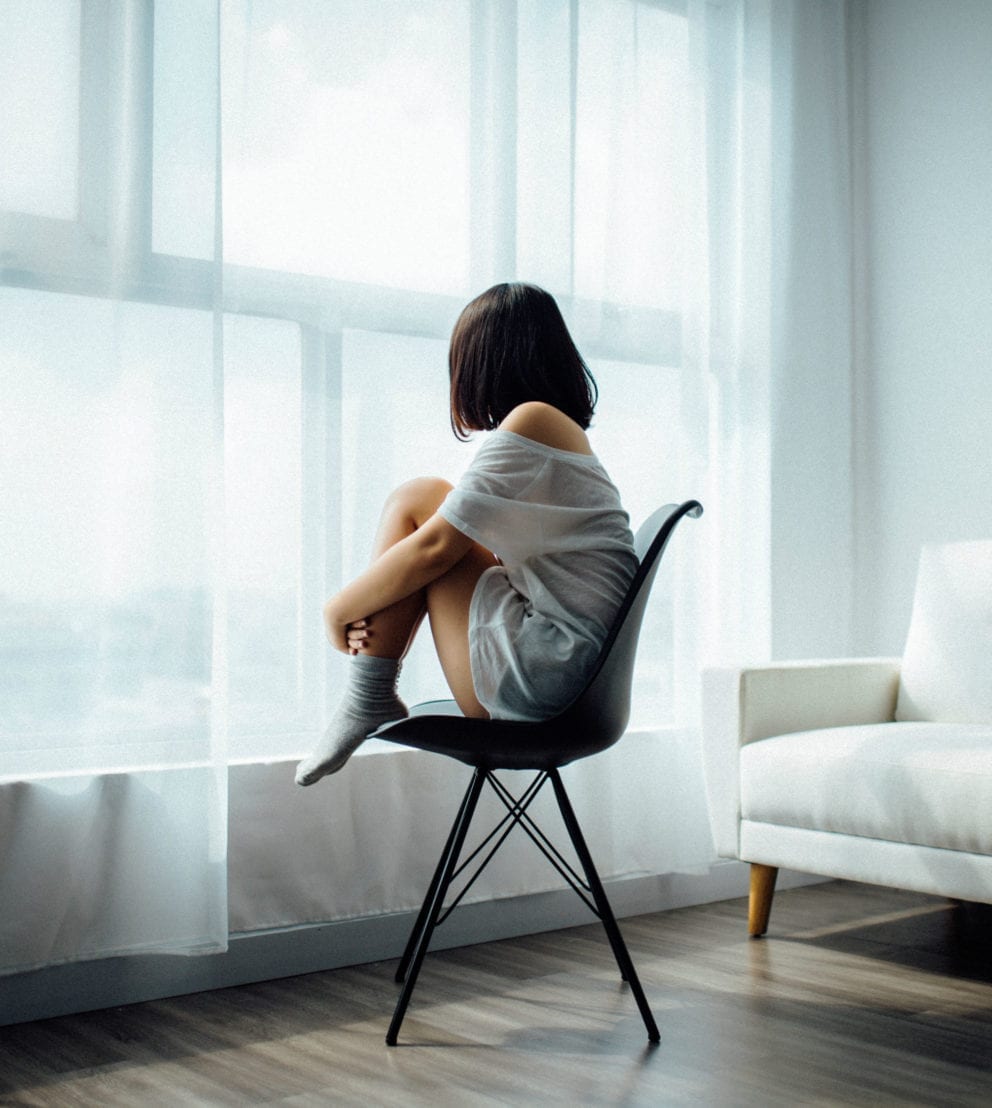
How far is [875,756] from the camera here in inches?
96.7

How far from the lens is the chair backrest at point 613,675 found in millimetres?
1956

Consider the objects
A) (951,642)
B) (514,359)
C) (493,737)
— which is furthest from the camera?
(951,642)

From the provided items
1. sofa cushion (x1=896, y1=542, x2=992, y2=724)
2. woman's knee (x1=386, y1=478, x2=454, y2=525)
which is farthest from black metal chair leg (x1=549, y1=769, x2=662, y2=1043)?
sofa cushion (x1=896, y1=542, x2=992, y2=724)

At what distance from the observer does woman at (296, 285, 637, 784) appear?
199 cm

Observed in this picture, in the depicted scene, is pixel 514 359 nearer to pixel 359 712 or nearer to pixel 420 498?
pixel 420 498

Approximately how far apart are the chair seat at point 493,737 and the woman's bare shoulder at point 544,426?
0.43 m

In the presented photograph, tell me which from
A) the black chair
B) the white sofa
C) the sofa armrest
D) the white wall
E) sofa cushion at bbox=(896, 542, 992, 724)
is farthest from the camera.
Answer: the white wall

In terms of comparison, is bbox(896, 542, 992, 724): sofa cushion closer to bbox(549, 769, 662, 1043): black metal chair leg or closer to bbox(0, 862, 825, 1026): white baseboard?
bbox(0, 862, 825, 1026): white baseboard

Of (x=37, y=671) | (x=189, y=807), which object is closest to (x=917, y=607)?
(x=189, y=807)

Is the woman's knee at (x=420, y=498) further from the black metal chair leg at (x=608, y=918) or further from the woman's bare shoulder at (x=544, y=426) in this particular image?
the black metal chair leg at (x=608, y=918)

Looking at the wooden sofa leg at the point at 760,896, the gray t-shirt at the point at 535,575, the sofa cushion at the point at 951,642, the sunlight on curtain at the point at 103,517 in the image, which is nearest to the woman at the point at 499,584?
the gray t-shirt at the point at 535,575

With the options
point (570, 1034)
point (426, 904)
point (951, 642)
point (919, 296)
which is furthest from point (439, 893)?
point (919, 296)

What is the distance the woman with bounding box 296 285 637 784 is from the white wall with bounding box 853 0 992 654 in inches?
66.1

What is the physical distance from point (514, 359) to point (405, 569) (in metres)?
0.42
